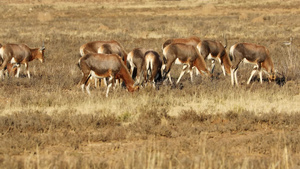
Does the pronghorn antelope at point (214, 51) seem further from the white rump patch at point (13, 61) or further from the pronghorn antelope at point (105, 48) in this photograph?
the white rump patch at point (13, 61)

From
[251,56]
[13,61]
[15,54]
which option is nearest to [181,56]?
[251,56]

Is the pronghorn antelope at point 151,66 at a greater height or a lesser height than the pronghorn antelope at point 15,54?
lesser

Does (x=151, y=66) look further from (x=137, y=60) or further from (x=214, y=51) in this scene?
(x=214, y=51)

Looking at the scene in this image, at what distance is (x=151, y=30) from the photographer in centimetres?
3566

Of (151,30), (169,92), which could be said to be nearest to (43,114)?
(169,92)

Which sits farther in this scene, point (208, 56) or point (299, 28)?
point (299, 28)

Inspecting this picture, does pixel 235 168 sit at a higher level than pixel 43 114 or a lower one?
lower

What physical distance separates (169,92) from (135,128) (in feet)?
13.3

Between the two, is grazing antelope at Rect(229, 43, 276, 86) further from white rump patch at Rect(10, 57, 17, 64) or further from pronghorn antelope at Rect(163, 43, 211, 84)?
white rump patch at Rect(10, 57, 17, 64)

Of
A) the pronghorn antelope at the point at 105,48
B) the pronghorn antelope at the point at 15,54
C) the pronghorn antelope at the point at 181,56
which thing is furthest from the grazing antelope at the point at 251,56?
the pronghorn antelope at the point at 15,54

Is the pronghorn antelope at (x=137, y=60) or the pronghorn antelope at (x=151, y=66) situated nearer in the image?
the pronghorn antelope at (x=151, y=66)

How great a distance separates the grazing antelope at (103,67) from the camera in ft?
42.2

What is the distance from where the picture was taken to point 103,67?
12.9 metres

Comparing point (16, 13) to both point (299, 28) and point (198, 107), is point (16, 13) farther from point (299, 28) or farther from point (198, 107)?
point (198, 107)
